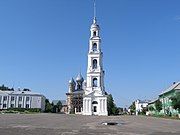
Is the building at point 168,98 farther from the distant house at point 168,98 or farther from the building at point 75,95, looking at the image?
the building at point 75,95

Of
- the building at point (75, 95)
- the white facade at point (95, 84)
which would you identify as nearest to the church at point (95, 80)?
the white facade at point (95, 84)

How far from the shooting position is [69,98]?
140m

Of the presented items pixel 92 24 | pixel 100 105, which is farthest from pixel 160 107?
pixel 92 24

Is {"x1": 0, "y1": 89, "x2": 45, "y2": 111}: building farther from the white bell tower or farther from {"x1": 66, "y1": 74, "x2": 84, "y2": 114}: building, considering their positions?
the white bell tower

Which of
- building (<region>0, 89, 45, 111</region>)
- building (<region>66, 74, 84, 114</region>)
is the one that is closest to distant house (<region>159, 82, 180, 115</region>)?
building (<region>66, 74, 84, 114</region>)

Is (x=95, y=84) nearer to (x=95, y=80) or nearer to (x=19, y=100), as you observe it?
(x=95, y=80)

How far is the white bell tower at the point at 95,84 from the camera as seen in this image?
93.9m

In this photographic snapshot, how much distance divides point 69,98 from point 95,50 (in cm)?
4864

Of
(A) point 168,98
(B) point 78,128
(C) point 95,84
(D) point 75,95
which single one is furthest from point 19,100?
(B) point 78,128

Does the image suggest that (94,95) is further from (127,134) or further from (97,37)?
(127,134)

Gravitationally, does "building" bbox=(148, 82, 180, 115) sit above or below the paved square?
above

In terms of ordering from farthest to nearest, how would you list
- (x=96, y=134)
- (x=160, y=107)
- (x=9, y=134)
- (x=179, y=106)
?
(x=160, y=107)
(x=179, y=106)
(x=96, y=134)
(x=9, y=134)

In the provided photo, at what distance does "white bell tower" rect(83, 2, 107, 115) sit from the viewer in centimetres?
9394

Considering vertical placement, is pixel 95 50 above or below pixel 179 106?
above
